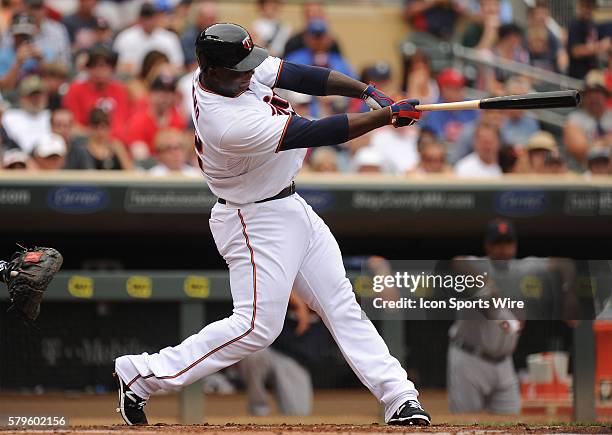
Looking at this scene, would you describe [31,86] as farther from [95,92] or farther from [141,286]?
[141,286]

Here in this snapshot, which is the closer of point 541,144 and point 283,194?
point 283,194

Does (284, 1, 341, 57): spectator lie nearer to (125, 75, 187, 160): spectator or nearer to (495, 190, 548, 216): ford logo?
(125, 75, 187, 160): spectator

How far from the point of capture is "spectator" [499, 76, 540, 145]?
28.1ft

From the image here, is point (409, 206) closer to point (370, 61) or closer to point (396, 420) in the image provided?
point (396, 420)

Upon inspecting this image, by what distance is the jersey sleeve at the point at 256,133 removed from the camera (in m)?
4.03

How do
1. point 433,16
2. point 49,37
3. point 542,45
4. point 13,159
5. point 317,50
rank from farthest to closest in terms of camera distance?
1. point 433,16
2. point 542,45
3. point 317,50
4. point 49,37
5. point 13,159

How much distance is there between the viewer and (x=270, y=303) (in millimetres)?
4277

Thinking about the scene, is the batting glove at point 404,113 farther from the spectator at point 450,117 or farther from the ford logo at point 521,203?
the spectator at point 450,117

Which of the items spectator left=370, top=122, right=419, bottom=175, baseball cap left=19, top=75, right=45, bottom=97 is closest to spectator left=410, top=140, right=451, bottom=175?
spectator left=370, top=122, right=419, bottom=175

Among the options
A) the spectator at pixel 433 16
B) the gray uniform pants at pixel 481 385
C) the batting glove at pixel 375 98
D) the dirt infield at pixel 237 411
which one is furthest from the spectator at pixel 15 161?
the spectator at pixel 433 16

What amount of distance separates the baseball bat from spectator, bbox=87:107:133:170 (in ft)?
10.6

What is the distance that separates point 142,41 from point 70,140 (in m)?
1.89

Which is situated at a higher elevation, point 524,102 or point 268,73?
point 268,73

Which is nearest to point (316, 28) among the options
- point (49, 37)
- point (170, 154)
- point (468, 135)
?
point (468, 135)
